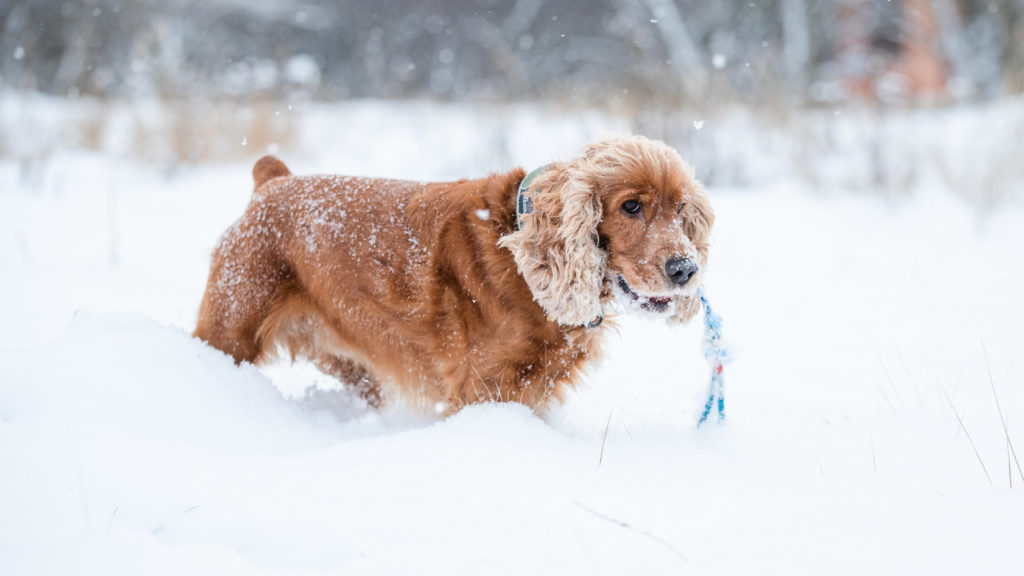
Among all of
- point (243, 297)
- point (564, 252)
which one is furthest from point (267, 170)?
point (564, 252)

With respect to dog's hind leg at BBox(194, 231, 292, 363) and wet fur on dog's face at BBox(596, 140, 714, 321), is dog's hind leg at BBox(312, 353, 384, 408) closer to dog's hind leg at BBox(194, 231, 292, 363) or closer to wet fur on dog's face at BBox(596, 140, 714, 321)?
dog's hind leg at BBox(194, 231, 292, 363)

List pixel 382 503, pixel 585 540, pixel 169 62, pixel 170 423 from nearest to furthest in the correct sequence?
pixel 585 540, pixel 382 503, pixel 170 423, pixel 169 62

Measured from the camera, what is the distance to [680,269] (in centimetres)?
208

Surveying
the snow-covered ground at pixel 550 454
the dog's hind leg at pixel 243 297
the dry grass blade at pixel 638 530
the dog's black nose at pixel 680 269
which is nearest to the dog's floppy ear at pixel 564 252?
the dog's black nose at pixel 680 269

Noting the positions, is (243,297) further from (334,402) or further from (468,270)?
(468,270)

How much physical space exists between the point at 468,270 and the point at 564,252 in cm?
36

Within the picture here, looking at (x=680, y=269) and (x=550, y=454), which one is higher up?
(x=680, y=269)

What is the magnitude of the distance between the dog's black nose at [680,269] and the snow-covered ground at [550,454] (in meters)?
0.50

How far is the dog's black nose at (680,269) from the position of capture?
6.84ft

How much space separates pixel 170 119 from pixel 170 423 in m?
6.70

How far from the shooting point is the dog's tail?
3006 mm

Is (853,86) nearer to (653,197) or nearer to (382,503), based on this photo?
(653,197)

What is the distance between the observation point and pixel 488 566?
1.42 metres

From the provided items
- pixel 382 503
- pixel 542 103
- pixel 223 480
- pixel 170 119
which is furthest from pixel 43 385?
pixel 542 103
